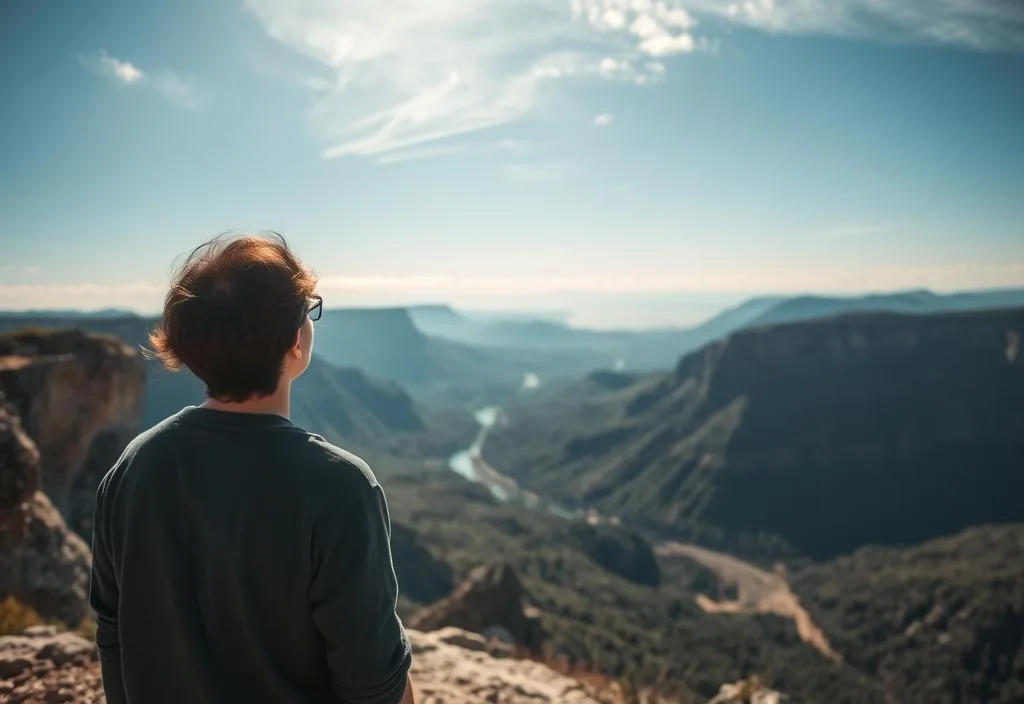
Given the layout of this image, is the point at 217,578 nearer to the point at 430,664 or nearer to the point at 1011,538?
the point at 430,664

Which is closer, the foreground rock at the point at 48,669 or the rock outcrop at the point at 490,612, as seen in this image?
the foreground rock at the point at 48,669

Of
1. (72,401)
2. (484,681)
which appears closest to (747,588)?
(72,401)

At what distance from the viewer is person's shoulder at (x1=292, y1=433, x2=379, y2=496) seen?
2150 millimetres

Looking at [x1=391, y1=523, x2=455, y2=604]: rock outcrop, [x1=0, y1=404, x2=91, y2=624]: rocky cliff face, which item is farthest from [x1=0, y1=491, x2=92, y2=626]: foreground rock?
[x1=391, y1=523, x2=455, y2=604]: rock outcrop

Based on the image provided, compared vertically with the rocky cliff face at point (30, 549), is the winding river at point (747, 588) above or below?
below

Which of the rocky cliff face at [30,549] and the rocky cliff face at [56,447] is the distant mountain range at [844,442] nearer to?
the rocky cliff face at [56,447]

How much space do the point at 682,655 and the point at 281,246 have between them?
52.3 meters

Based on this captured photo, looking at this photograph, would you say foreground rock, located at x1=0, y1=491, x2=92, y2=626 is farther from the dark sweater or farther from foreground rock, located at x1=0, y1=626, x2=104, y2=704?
the dark sweater

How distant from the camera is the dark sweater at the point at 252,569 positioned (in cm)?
214

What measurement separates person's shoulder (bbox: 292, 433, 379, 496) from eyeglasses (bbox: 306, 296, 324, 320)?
602mm

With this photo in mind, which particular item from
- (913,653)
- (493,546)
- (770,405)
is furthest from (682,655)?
(770,405)

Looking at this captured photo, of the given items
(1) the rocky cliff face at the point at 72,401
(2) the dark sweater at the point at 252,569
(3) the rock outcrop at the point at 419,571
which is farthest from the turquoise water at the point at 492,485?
(2) the dark sweater at the point at 252,569

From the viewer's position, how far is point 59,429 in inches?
680

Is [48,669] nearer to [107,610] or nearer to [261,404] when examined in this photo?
[107,610]
